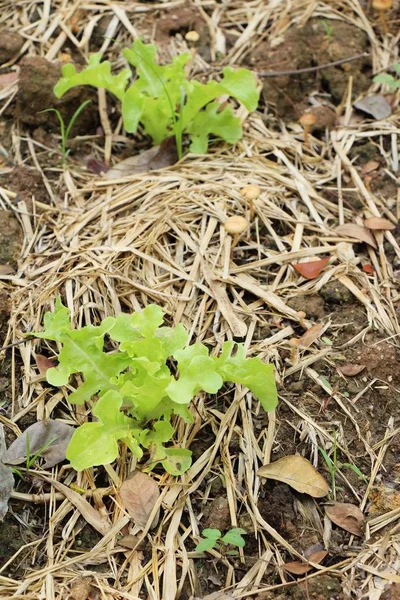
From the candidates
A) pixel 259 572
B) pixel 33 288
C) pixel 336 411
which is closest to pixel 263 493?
pixel 259 572

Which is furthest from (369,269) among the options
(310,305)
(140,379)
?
(140,379)

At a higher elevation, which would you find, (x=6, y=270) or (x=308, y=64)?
(x=308, y=64)

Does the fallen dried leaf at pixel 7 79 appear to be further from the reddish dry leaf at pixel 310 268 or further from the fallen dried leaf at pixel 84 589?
the fallen dried leaf at pixel 84 589

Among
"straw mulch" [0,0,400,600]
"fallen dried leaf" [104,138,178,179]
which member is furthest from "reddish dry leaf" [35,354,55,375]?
"fallen dried leaf" [104,138,178,179]

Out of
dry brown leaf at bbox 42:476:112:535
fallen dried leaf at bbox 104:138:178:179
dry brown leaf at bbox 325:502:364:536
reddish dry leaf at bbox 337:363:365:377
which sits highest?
fallen dried leaf at bbox 104:138:178:179

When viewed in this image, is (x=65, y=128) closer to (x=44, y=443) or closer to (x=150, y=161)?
(x=150, y=161)

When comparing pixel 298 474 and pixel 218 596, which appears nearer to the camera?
pixel 218 596

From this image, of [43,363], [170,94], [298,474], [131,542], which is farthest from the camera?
[170,94]

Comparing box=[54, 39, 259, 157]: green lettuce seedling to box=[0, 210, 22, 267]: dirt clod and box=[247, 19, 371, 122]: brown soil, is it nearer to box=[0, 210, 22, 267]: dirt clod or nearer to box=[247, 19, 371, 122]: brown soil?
box=[247, 19, 371, 122]: brown soil
